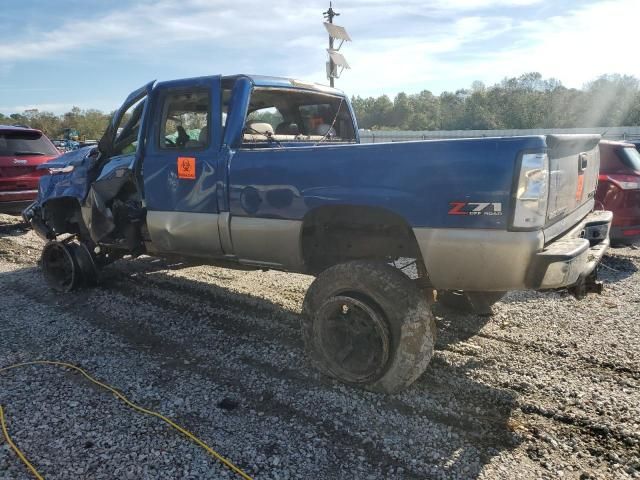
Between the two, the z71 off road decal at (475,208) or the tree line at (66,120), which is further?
the tree line at (66,120)

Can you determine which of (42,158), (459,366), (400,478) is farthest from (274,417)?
(42,158)

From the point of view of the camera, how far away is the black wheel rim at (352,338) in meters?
3.08

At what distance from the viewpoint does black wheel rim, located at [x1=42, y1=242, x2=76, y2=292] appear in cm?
550

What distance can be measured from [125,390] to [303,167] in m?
1.93

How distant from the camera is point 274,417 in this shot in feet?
9.58

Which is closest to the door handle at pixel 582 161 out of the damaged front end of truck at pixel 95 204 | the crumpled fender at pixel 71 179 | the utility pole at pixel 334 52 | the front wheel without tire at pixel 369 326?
the front wheel without tire at pixel 369 326

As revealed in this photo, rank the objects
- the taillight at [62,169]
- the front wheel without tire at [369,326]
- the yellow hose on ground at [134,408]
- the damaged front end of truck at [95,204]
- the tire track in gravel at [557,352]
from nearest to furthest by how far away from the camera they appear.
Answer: the yellow hose on ground at [134,408] < the front wheel without tire at [369,326] < the tire track in gravel at [557,352] < the damaged front end of truck at [95,204] < the taillight at [62,169]

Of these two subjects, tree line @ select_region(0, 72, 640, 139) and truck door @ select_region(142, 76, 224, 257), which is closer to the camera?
truck door @ select_region(142, 76, 224, 257)

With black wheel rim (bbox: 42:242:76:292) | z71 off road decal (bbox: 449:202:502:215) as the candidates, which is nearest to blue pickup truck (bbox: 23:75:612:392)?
z71 off road decal (bbox: 449:202:502:215)

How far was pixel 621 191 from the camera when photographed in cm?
625

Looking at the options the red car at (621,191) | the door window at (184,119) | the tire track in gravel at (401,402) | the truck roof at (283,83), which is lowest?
the tire track in gravel at (401,402)

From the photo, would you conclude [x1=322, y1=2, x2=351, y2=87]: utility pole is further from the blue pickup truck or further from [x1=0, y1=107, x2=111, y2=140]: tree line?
[x1=0, y1=107, x2=111, y2=140]: tree line

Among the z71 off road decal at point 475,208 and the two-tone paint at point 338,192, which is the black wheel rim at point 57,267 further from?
the z71 off road decal at point 475,208

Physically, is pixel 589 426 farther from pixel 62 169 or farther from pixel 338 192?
pixel 62 169
